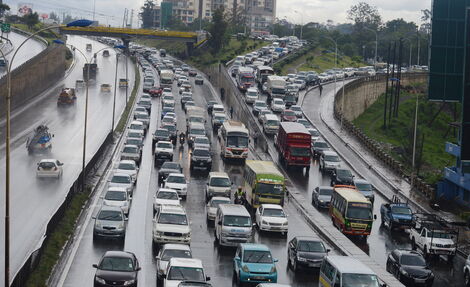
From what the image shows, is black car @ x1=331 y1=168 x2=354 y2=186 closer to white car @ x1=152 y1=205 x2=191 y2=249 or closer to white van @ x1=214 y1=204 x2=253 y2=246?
white van @ x1=214 y1=204 x2=253 y2=246

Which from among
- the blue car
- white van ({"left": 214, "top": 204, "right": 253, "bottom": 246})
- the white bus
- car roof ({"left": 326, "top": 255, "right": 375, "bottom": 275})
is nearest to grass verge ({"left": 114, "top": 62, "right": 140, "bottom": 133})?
the white bus

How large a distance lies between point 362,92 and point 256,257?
348 ft

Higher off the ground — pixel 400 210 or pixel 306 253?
pixel 400 210

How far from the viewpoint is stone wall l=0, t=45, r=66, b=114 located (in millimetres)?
96262

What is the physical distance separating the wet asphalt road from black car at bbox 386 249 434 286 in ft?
12.6

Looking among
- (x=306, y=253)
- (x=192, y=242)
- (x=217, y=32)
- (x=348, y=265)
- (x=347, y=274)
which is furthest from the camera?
(x=217, y=32)

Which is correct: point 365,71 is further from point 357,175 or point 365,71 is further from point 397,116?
point 357,175

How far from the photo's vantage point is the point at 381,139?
104 meters

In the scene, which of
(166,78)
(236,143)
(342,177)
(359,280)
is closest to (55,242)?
(359,280)

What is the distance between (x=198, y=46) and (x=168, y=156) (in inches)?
4452

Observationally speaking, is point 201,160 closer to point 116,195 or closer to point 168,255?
point 116,195

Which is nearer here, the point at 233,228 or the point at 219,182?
the point at 233,228

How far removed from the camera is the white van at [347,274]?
1180 inches

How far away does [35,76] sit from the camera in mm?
A: 110750
